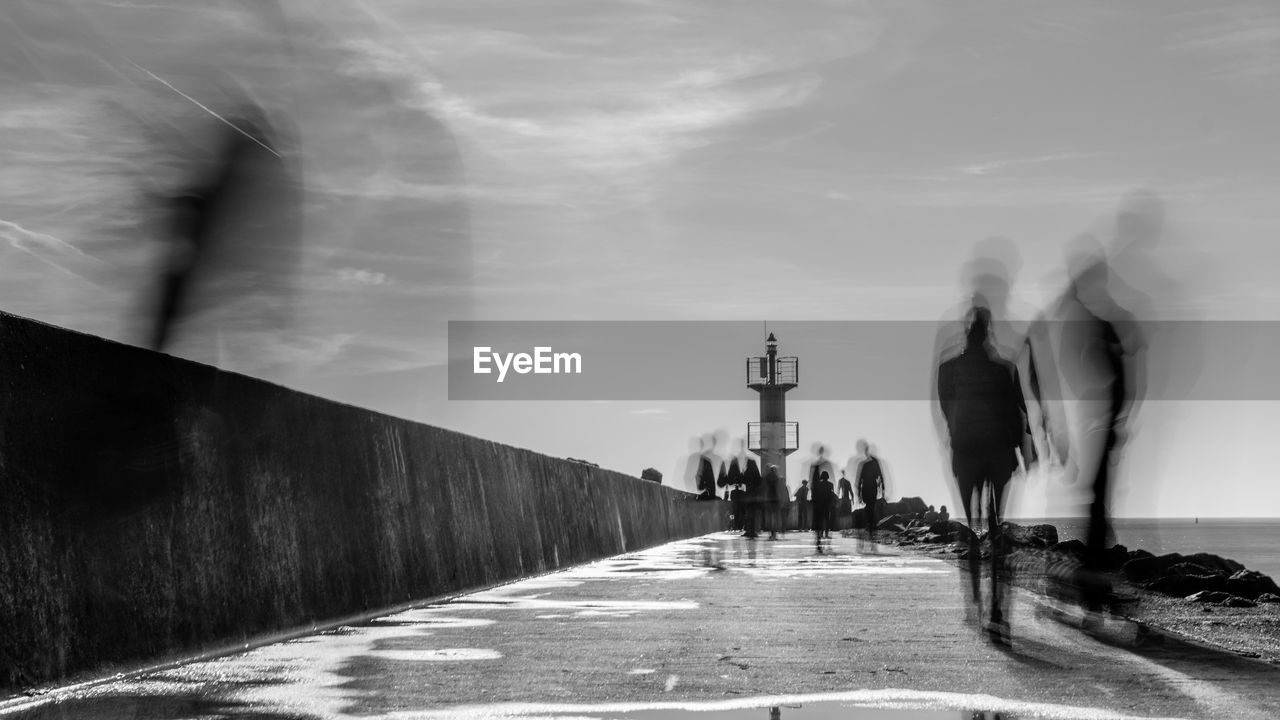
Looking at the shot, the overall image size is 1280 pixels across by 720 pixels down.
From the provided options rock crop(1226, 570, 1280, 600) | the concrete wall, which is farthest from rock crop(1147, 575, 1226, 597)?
the concrete wall

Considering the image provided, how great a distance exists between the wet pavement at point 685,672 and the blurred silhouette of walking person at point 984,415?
90cm

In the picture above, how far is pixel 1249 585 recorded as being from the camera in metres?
17.4

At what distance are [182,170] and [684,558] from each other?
1319 cm

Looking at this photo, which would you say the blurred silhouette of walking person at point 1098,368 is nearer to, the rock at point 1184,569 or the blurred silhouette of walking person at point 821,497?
the rock at point 1184,569

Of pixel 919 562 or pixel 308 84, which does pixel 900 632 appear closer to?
pixel 308 84

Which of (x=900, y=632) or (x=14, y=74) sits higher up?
(x=14, y=74)

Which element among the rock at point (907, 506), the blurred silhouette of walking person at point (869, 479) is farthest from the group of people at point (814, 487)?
the rock at point (907, 506)

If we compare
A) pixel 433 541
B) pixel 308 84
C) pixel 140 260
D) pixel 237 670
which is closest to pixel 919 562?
pixel 433 541

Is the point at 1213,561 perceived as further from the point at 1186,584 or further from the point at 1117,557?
the point at 1186,584

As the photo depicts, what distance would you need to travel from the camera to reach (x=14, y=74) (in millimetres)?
8109

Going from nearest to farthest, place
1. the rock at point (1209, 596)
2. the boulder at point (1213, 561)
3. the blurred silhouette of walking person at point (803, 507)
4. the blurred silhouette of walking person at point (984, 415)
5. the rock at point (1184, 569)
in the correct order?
the blurred silhouette of walking person at point (984, 415) < the rock at point (1209, 596) < the rock at point (1184, 569) < the boulder at point (1213, 561) < the blurred silhouette of walking person at point (803, 507)

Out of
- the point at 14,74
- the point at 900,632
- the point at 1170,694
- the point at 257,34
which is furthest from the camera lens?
the point at 257,34

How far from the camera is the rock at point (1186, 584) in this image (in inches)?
637

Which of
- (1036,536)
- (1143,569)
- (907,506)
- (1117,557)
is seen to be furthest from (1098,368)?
(907,506)
